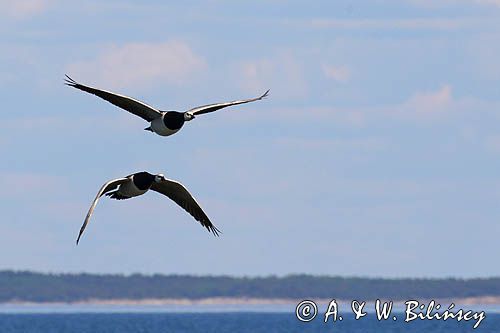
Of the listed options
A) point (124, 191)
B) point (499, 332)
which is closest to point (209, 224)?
point (124, 191)

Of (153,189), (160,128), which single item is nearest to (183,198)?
(153,189)

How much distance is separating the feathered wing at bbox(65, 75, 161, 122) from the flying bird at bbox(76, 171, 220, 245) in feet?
5.18

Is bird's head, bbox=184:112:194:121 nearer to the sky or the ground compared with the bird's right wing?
nearer to the sky

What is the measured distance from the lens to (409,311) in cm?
8494

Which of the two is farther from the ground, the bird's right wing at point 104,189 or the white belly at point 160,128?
the white belly at point 160,128

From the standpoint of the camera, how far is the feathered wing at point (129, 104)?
1898 inches

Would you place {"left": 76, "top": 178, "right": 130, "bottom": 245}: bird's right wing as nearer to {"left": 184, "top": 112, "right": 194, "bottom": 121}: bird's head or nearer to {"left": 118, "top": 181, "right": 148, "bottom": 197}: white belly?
{"left": 118, "top": 181, "right": 148, "bottom": 197}: white belly

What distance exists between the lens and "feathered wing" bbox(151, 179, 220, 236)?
51375mm

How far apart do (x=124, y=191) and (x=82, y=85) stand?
3.31 m

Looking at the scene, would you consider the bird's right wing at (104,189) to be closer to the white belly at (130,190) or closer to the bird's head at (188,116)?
the white belly at (130,190)

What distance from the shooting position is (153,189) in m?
51.5

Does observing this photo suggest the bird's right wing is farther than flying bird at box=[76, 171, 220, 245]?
No

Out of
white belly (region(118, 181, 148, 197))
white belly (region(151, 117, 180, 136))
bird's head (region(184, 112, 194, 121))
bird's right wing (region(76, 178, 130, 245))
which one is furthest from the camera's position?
white belly (region(118, 181, 148, 197))

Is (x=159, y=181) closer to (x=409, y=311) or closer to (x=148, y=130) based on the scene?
(x=148, y=130)
